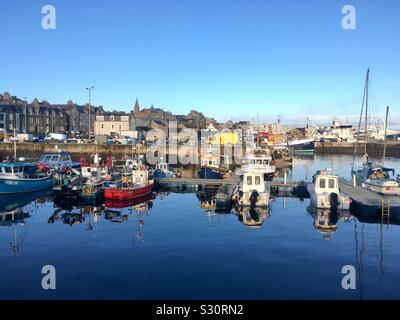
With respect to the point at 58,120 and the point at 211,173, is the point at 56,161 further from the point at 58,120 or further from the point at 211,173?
the point at 58,120

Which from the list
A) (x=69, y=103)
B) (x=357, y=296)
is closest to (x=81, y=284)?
(x=357, y=296)

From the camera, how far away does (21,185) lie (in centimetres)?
4516

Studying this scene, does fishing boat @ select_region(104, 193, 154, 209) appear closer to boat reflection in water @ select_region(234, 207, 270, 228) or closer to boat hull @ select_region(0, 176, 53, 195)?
boat reflection in water @ select_region(234, 207, 270, 228)

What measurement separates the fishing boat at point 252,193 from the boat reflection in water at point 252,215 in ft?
1.72

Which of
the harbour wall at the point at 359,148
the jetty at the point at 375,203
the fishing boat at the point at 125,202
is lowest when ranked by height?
the fishing boat at the point at 125,202

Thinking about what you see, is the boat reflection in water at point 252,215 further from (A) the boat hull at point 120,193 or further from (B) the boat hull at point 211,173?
(B) the boat hull at point 211,173

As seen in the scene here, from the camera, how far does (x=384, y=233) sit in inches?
1117

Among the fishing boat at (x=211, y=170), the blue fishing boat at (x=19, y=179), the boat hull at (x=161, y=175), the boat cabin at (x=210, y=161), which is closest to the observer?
the blue fishing boat at (x=19, y=179)

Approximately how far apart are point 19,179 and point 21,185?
0.73 m

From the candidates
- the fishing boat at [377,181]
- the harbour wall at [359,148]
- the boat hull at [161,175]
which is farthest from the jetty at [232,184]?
the harbour wall at [359,148]

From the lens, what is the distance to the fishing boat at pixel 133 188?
129 feet

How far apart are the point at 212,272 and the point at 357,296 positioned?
6.98 m

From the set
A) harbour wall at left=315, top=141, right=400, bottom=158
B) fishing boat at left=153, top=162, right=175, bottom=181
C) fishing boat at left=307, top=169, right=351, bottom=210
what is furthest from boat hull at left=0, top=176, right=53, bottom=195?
harbour wall at left=315, top=141, right=400, bottom=158
